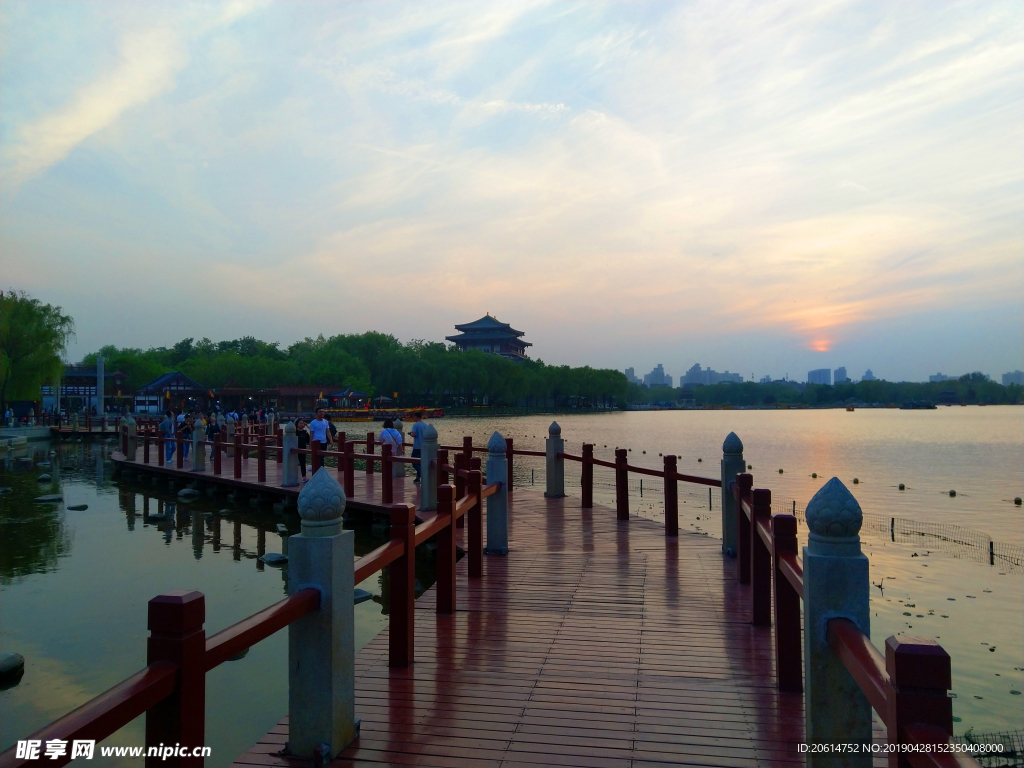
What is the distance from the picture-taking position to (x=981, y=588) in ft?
37.6

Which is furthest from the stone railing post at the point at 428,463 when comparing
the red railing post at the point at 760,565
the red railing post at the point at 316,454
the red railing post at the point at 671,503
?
the red railing post at the point at 760,565

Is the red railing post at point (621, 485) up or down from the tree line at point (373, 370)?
down

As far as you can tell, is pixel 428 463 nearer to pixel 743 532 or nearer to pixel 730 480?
pixel 730 480

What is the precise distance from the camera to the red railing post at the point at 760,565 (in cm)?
497

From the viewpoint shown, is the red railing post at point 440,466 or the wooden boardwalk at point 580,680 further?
the red railing post at point 440,466

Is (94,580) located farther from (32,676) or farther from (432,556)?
(432,556)

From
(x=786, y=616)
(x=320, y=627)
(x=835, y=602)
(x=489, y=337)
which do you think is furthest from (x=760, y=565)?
(x=489, y=337)

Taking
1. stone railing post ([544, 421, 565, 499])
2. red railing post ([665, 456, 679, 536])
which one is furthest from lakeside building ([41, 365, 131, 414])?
red railing post ([665, 456, 679, 536])

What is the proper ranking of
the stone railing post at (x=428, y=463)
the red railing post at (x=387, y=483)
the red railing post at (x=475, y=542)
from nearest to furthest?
the red railing post at (x=475, y=542)
the stone railing post at (x=428, y=463)
the red railing post at (x=387, y=483)

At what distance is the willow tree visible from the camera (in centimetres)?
3931

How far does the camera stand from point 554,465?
41.1 feet

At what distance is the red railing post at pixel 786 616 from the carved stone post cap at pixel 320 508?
7.98ft

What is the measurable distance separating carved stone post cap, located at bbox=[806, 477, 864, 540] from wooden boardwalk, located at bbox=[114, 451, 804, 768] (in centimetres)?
138

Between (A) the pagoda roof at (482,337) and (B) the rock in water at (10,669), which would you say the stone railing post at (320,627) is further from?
(A) the pagoda roof at (482,337)
